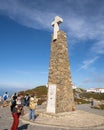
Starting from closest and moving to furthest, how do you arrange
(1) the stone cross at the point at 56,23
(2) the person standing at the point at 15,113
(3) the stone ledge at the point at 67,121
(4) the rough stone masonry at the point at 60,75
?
(2) the person standing at the point at 15,113, (3) the stone ledge at the point at 67,121, (4) the rough stone masonry at the point at 60,75, (1) the stone cross at the point at 56,23

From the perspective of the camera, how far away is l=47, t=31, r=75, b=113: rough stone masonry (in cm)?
1918

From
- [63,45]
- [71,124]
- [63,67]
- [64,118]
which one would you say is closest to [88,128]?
[71,124]

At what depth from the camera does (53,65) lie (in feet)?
65.9

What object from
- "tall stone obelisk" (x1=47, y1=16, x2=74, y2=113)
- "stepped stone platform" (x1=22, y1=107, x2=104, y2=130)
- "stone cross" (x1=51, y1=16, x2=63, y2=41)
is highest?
"stone cross" (x1=51, y1=16, x2=63, y2=41)

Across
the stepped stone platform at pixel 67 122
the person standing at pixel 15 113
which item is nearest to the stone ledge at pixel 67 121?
the stepped stone platform at pixel 67 122

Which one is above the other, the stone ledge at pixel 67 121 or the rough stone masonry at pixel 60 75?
the rough stone masonry at pixel 60 75

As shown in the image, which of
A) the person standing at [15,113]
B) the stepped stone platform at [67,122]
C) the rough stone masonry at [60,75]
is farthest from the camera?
the rough stone masonry at [60,75]

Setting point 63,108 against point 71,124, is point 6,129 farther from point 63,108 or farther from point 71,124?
point 63,108

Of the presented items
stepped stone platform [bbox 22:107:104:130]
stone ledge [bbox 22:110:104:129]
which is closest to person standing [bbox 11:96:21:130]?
stepped stone platform [bbox 22:107:104:130]

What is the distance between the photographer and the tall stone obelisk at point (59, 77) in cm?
1905

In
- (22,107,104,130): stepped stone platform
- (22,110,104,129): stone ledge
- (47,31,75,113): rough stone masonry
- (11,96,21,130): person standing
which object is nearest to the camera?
(11,96,21,130): person standing

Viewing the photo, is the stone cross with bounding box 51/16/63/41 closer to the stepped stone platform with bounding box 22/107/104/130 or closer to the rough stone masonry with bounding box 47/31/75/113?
the rough stone masonry with bounding box 47/31/75/113

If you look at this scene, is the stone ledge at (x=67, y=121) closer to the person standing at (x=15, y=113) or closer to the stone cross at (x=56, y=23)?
the person standing at (x=15, y=113)

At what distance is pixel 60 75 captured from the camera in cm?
1947
